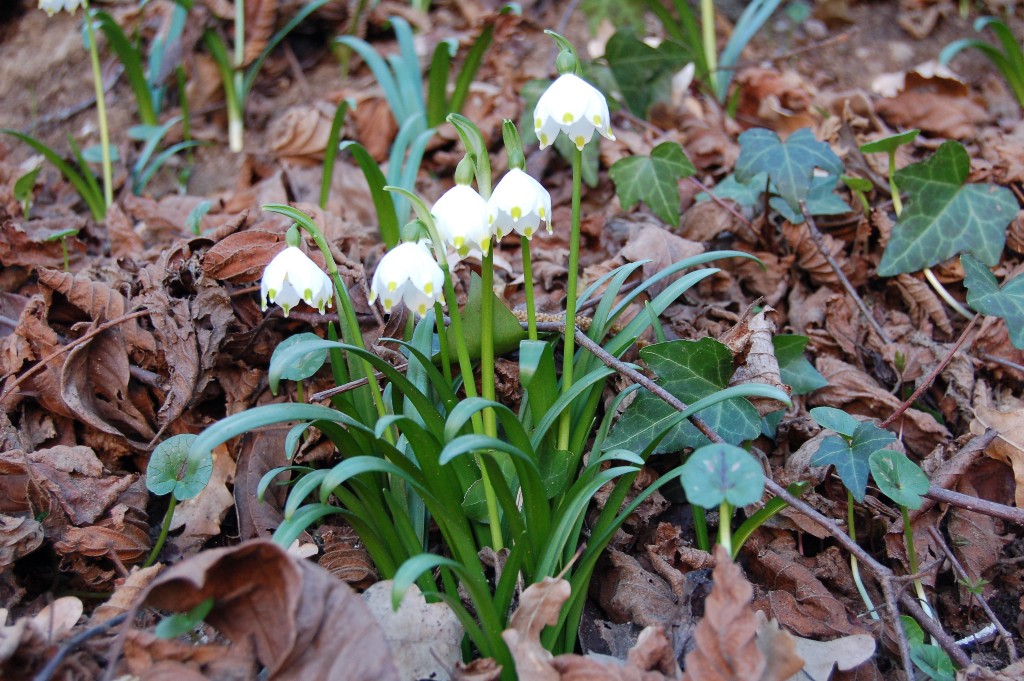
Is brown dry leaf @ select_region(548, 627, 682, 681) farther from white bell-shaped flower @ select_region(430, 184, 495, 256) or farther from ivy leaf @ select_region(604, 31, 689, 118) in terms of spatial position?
ivy leaf @ select_region(604, 31, 689, 118)

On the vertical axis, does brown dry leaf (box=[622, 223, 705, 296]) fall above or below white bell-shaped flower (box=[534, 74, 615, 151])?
below

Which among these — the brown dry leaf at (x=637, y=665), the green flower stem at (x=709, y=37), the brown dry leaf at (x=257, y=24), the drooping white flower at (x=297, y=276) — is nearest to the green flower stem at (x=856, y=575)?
the brown dry leaf at (x=637, y=665)

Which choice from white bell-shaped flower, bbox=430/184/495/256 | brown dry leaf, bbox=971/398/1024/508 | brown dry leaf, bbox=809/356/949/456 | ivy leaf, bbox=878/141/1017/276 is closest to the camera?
white bell-shaped flower, bbox=430/184/495/256

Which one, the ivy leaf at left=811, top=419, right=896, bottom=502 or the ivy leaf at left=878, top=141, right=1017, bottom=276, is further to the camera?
the ivy leaf at left=878, top=141, right=1017, bottom=276

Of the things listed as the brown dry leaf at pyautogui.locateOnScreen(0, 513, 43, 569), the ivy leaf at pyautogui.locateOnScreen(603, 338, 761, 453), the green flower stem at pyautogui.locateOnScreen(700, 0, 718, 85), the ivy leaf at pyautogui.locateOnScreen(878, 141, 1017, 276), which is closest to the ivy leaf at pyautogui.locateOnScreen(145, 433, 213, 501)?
the brown dry leaf at pyautogui.locateOnScreen(0, 513, 43, 569)

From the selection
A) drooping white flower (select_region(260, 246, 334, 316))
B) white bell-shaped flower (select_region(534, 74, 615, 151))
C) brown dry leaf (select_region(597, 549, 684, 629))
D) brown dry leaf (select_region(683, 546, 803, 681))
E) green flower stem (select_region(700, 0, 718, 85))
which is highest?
white bell-shaped flower (select_region(534, 74, 615, 151))

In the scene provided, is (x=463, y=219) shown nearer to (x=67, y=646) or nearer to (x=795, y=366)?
(x=67, y=646)

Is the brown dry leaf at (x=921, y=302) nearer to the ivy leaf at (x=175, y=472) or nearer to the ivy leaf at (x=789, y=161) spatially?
the ivy leaf at (x=789, y=161)
